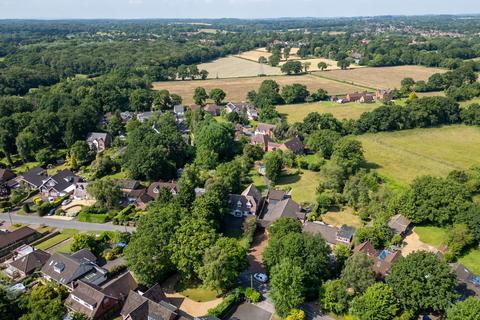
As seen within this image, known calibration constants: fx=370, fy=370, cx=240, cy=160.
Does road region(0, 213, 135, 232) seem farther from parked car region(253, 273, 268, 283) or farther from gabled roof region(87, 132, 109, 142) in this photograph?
gabled roof region(87, 132, 109, 142)

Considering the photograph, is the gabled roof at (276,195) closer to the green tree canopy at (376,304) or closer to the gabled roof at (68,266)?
the green tree canopy at (376,304)

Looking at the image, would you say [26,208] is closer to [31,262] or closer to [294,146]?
[31,262]

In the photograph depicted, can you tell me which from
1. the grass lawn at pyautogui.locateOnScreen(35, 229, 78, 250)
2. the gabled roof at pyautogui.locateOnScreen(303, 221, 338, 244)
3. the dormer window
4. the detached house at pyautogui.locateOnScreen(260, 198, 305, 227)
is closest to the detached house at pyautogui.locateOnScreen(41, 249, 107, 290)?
the dormer window

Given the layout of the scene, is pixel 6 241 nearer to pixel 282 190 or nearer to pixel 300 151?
pixel 282 190

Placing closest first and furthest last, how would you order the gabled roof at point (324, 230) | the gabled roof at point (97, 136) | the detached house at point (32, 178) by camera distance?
the gabled roof at point (324, 230)
the detached house at point (32, 178)
the gabled roof at point (97, 136)

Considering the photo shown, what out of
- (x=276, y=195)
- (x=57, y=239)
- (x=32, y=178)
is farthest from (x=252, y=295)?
(x=32, y=178)

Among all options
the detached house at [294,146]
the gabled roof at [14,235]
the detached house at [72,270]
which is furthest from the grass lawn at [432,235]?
the gabled roof at [14,235]
